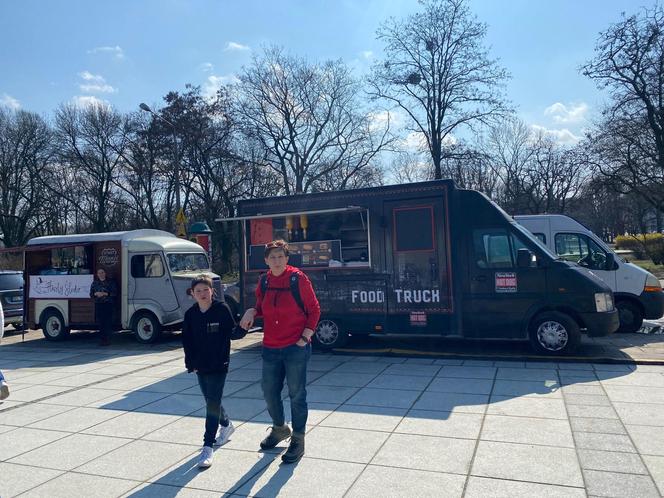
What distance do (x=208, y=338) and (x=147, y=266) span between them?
28.4ft

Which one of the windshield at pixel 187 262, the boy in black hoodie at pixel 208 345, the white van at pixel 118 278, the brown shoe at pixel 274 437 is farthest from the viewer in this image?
the windshield at pixel 187 262

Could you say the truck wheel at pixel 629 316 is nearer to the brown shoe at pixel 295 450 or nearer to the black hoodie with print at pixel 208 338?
the brown shoe at pixel 295 450

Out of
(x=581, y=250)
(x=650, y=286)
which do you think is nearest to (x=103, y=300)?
(x=581, y=250)

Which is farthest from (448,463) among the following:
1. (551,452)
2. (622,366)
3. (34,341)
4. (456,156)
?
(456,156)

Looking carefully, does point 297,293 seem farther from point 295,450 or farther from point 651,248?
point 651,248

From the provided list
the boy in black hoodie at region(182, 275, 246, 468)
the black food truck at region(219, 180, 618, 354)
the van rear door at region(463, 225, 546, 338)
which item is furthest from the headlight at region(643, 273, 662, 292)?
the boy in black hoodie at region(182, 275, 246, 468)

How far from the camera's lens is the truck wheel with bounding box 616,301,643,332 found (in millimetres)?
11312

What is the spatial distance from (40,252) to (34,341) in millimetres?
2277

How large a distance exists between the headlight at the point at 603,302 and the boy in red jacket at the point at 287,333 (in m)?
5.96

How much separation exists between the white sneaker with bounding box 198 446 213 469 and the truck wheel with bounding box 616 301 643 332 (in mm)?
9825

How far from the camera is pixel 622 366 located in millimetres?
8234

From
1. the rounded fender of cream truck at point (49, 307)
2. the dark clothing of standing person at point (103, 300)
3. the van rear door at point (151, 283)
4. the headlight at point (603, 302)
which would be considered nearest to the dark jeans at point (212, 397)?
the headlight at point (603, 302)

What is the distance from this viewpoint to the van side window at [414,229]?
9.53 metres

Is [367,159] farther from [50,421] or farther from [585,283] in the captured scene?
[50,421]
